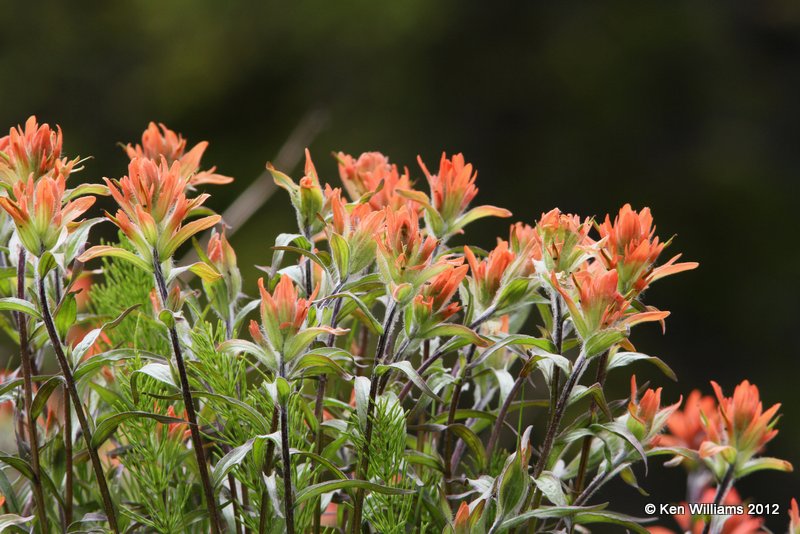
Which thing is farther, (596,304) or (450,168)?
(450,168)

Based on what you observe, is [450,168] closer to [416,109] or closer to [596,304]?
[596,304]

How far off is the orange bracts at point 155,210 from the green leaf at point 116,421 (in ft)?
0.26

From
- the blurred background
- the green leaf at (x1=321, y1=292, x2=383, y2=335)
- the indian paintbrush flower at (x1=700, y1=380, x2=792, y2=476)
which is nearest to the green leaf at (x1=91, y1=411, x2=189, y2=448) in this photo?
the green leaf at (x1=321, y1=292, x2=383, y2=335)

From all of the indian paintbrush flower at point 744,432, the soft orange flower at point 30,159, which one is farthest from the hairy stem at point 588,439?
the soft orange flower at point 30,159

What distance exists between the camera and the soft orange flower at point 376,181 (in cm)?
64

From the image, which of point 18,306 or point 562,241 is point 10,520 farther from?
point 562,241

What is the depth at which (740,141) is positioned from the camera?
291cm

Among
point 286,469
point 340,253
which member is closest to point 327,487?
point 286,469

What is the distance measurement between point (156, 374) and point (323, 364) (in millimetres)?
89

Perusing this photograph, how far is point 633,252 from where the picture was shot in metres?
0.53

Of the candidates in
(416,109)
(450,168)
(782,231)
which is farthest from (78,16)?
(450,168)

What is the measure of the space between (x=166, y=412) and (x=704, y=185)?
248cm

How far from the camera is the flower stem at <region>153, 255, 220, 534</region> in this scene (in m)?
0.48

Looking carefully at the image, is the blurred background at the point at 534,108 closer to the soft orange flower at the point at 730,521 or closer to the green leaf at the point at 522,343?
the soft orange flower at the point at 730,521
